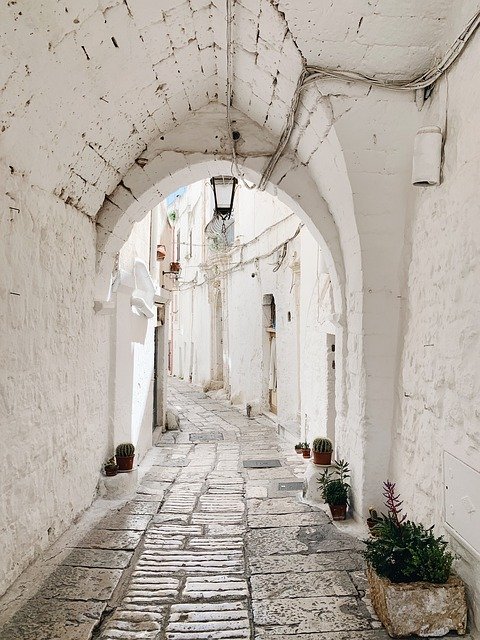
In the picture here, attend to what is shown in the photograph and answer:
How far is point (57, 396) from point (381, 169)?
9.78 ft

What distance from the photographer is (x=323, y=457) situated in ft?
15.8

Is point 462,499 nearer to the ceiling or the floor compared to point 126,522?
nearer to the ceiling

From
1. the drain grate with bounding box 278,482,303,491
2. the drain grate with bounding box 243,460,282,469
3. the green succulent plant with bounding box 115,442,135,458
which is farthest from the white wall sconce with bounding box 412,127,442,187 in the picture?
the drain grate with bounding box 243,460,282,469

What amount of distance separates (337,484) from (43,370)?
101 inches

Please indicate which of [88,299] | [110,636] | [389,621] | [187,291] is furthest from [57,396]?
[187,291]

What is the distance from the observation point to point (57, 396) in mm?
3811

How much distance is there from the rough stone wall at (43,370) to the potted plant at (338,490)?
2156mm

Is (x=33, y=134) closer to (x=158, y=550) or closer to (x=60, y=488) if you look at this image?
(x=60, y=488)

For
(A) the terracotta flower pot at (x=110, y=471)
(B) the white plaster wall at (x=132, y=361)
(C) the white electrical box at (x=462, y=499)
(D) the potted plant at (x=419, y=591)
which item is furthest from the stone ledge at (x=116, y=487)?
(C) the white electrical box at (x=462, y=499)

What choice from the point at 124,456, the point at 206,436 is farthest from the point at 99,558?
the point at 206,436

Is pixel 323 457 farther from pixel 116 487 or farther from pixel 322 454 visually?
pixel 116 487

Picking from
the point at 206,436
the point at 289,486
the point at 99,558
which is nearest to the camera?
the point at 99,558

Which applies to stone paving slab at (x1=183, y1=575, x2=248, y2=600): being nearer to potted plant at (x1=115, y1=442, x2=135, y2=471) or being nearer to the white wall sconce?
potted plant at (x1=115, y1=442, x2=135, y2=471)

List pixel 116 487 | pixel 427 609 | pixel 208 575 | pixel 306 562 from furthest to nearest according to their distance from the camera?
pixel 116 487 < pixel 306 562 < pixel 208 575 < pixel 427 609
